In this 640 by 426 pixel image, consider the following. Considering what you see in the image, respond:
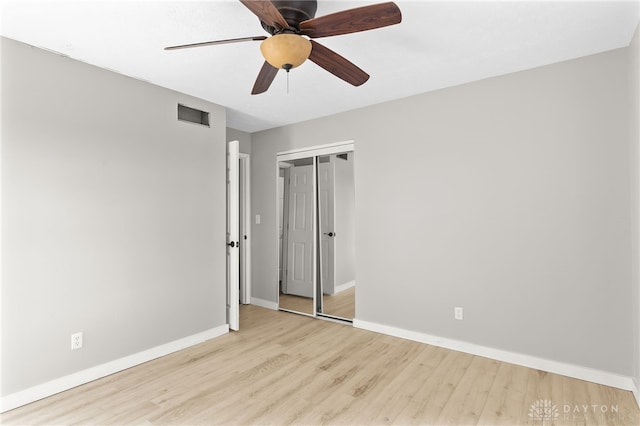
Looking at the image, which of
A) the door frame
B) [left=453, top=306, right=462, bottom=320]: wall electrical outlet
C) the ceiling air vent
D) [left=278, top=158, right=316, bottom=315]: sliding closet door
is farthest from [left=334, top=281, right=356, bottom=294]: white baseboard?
the ceiling air vent

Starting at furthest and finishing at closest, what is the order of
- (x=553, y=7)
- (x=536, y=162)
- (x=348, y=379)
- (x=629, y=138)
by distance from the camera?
(x=536, y=162) < (x=348, y=379) < (x=629, y=138) < (x=553, y=7)

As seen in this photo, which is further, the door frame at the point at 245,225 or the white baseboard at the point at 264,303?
the door frame at the point at 245,225

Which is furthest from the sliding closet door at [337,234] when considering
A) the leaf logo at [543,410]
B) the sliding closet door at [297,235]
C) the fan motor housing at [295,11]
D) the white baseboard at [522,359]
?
the fan motor housing at [295,11]

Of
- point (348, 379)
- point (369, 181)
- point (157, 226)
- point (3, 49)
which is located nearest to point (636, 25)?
point (369, 181)

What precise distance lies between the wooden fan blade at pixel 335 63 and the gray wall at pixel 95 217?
6.14 ft

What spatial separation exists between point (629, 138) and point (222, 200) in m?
3.61

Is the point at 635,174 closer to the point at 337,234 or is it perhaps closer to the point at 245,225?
the point at 337,234

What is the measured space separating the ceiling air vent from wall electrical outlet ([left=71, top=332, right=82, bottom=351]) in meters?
2.09

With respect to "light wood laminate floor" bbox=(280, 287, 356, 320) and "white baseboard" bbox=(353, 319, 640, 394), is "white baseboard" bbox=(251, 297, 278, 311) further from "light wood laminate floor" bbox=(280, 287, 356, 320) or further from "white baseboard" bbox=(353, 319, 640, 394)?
"white baseboard" bbox=(353, 319, 640, 394)

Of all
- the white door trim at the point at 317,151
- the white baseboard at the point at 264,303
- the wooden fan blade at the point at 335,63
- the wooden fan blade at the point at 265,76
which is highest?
the wooden fan blade at the point at 335,63

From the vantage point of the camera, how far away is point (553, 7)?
2000mm

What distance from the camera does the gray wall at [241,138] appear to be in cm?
465

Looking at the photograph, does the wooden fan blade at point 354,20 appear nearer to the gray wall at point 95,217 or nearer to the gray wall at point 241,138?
the gray wall at point 95,217

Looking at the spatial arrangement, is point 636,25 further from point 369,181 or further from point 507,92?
point 369,181
